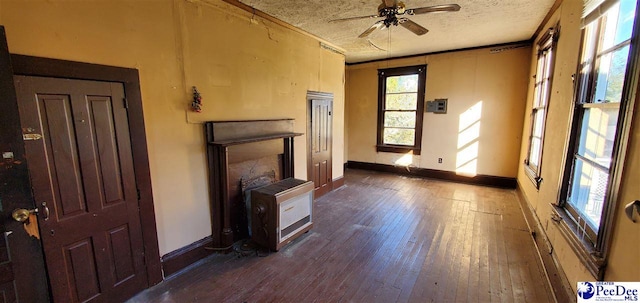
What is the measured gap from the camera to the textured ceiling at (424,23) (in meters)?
2.87

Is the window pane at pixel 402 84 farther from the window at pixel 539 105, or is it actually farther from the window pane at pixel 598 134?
the window pane at pixel 598 134

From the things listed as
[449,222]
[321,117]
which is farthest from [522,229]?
[321,117]

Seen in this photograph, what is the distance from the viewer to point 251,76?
9.94 feet

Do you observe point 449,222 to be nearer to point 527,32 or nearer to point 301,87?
point 301,87

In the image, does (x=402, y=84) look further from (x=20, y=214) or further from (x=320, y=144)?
(x=20, y=214)

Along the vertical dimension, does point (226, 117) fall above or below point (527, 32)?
below

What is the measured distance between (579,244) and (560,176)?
83 cm

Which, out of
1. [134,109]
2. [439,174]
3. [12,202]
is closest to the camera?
[12,202]

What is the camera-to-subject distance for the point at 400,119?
606 centimetres

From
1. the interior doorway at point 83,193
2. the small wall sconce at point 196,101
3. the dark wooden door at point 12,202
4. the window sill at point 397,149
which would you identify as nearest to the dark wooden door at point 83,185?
the interior doorway at point 83,193

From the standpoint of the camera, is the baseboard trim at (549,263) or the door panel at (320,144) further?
the door panel at (320,144)

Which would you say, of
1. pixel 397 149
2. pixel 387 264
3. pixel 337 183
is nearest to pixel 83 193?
pixel 387 264

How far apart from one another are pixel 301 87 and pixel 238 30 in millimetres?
1281

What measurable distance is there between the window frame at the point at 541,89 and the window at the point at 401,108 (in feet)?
6.60
